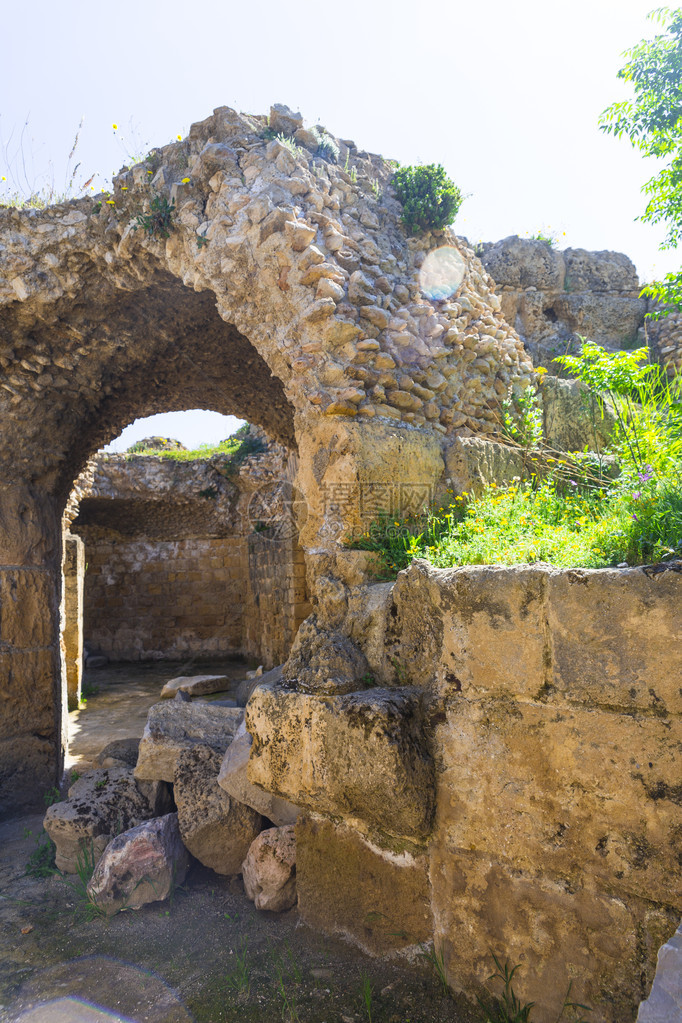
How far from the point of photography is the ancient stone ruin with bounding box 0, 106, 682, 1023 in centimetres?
212

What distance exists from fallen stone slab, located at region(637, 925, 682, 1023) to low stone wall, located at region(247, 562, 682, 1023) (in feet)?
1.56

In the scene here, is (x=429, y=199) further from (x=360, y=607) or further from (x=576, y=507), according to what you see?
(x=360, y=607)

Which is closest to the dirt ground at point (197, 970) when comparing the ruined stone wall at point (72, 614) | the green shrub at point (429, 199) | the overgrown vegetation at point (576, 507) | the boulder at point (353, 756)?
the boulder at point (353, 756)

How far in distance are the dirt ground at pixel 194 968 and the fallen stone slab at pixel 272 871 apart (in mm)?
67

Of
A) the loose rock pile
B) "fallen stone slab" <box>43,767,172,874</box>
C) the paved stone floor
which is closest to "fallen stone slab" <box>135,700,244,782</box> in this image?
the loose rock pile

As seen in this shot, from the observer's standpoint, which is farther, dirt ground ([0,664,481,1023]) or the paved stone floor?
the paved stone floor

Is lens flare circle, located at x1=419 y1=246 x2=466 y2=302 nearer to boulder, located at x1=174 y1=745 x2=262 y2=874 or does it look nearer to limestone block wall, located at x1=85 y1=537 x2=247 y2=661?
boulder, located at x1=174 y1=745 x2=262 y2=874

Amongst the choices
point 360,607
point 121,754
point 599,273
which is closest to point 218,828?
point 360,607

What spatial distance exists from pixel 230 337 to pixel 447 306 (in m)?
2.25

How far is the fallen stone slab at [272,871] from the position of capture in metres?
3.09

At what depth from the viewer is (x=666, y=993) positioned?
147 centimetres

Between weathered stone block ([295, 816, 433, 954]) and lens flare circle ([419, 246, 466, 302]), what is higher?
lens flare circle ([419, 246, 466, 302])

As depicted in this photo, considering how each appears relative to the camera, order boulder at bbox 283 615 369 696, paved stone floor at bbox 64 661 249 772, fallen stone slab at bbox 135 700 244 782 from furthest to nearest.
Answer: paved stone floor at bbox 64 661 249 772 → fallen stone slab at bbox 135 700 244 782 → boulder at bbox 283 615 369 696

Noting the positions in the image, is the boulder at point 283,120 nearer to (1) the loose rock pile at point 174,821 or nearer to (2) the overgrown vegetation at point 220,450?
(1) the loose rock pile at point 174,821
